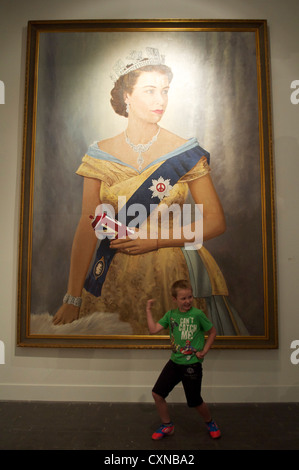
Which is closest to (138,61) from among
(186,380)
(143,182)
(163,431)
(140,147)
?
(140,147)

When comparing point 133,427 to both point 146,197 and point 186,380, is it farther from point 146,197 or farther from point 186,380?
point 146,197

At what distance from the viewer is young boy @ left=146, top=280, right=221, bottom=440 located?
267 cm

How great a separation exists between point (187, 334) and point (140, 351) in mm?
992

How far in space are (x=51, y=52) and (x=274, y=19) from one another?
2.49m

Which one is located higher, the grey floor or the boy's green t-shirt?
the boy's green t-shirt

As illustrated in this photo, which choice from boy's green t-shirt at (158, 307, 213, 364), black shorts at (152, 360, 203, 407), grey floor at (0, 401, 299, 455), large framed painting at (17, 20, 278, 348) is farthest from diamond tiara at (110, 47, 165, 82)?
grey floor at (0, 401, 299, 455)

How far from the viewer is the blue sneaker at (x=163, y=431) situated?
8.86ft

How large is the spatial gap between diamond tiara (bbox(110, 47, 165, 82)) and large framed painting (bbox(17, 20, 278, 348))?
1cm

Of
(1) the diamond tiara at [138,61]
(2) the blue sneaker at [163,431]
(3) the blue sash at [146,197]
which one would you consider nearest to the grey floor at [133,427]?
(2) the blue sneaker at [163,431]

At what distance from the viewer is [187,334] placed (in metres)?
2.75

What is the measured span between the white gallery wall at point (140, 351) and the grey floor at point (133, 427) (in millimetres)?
148

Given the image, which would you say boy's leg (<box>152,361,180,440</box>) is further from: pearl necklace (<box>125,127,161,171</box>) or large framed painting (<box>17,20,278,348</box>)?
pearl necklace (<box>125,127,161,171</box>)

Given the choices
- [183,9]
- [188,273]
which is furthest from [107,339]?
[183,9]
